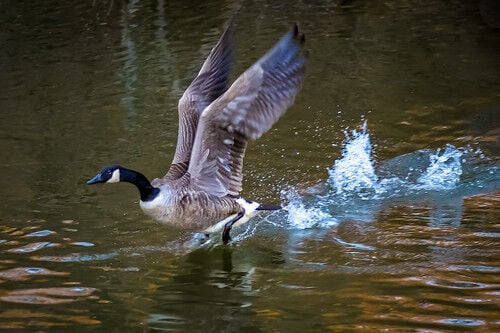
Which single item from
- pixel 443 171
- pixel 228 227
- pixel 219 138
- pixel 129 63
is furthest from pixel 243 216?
pixel 129 63

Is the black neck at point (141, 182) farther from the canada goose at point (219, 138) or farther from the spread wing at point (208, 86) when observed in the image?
the spread wing at point (208, 86)

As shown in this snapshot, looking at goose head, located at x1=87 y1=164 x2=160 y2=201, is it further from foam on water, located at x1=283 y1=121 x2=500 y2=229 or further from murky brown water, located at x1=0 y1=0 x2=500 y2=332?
foam on water, located at x1=283 y1=121 x2=500 y2=229

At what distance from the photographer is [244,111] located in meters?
6.38

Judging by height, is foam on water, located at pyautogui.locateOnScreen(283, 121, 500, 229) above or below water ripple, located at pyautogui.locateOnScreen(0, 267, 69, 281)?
above

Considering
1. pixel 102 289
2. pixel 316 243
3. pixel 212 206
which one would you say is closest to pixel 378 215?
pixel 316 243

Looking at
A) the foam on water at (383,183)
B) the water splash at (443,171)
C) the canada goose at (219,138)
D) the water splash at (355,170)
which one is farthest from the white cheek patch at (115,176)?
the water splash at (443,171)

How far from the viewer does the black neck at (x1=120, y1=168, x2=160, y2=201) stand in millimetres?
6535

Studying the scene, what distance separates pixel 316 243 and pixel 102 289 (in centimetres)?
166

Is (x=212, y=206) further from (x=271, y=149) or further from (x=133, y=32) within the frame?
(x=133, y=32)

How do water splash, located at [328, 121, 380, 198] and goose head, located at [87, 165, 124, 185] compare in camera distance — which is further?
water splash, located at [328, 121, 380, 198]

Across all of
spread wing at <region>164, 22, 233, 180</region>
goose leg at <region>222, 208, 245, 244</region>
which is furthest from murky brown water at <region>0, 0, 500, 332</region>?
spread wing at <region>164, 22, 233, 180</region>

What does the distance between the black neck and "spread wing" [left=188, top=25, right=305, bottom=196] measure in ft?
1.42

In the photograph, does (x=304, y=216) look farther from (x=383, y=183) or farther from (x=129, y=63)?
(x=129, y=63)

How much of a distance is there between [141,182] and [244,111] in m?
0.90
